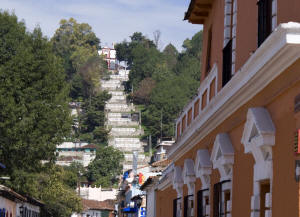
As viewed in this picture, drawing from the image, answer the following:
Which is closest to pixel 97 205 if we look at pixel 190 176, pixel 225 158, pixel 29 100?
pixel 29 100

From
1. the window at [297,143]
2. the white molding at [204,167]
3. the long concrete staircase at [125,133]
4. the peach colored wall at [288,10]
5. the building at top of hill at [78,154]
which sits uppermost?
the long concrete staircase at [125,133]

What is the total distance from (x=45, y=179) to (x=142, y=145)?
455 feet

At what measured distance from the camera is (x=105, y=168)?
155 metres

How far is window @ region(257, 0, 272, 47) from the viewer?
9641 mm

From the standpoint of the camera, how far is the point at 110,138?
618 feet

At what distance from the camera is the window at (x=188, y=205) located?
54.0 feet

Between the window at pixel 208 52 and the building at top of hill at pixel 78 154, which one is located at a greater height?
the building at top of hill at pixel 78 154

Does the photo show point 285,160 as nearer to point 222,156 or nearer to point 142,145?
point 222,156

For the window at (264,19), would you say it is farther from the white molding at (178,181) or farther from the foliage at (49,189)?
the foliage at (49,189)

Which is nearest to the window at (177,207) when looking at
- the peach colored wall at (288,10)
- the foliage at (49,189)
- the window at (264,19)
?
the window at (264,19)

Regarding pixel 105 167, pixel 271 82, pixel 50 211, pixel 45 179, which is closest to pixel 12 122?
pixel 45 179

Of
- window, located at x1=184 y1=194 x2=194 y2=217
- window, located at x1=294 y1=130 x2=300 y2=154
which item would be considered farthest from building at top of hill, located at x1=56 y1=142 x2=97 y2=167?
window, located at x1=294 y1=130 x2=300 y2=154

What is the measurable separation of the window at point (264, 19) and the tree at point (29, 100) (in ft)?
79.2

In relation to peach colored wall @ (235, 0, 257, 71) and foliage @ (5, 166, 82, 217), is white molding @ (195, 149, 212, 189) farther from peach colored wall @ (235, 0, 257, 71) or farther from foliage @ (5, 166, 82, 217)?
foliage @ (5, 166, 82, 217)
